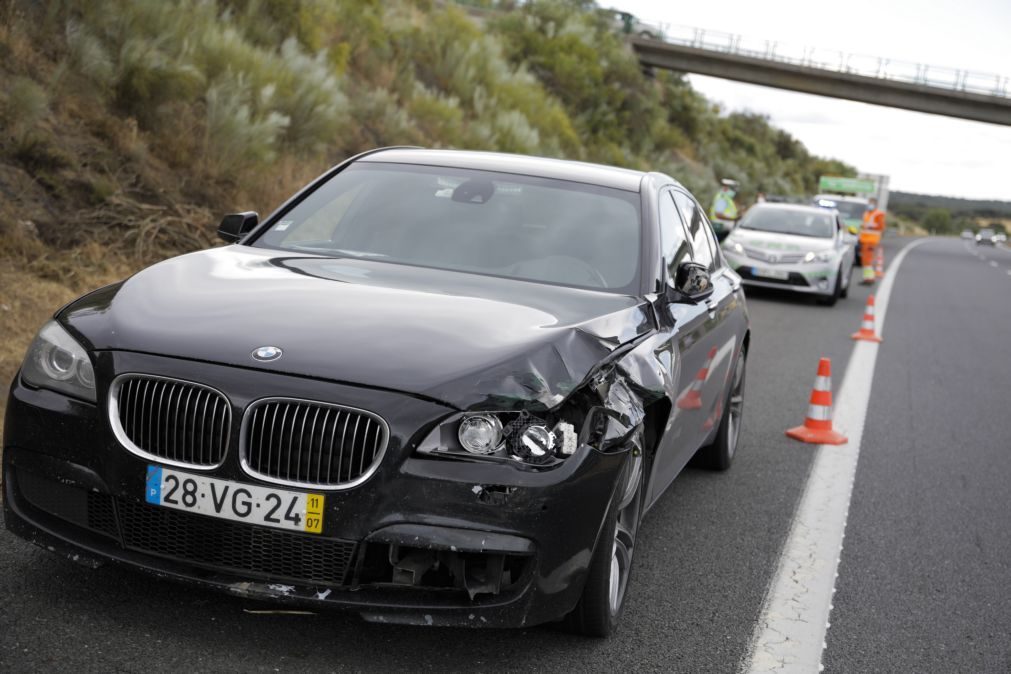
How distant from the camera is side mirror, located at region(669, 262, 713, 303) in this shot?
16.4ft

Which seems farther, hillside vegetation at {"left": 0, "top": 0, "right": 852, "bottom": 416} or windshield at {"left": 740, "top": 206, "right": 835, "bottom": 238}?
windshield at {"left": 740, "top": 206, "right": 835, "bottom": 238}

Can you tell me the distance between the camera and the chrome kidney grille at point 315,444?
3.48 meters

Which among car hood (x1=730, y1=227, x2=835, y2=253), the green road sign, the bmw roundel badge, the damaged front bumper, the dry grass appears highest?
the bmw roundel badge

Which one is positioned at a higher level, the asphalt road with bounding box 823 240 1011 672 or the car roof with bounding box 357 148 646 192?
the car roof with bounding box 357 148 646 192

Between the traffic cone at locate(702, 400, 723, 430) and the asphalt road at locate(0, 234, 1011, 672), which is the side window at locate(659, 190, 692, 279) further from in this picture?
the asphalt road at locate(0, 234, 1011, 672)

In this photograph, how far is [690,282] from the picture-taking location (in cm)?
502

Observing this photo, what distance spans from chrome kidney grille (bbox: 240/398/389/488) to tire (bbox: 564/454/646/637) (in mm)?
802

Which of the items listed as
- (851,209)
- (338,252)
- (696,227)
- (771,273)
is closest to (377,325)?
(338,252)

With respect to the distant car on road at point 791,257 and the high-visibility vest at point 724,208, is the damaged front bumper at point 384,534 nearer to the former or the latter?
the distant car on road at point 791,257

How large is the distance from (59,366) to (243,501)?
84 cm

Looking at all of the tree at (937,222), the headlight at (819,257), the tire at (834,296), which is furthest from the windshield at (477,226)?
the tree at (937,222)

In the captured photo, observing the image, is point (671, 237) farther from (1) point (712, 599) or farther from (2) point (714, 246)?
(1) point (712, 599)

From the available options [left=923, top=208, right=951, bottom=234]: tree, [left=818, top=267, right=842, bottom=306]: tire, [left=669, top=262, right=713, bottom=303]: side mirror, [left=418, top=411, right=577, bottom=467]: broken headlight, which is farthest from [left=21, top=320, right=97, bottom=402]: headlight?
[left=923, top=208, right=951, bottom=234]: tree

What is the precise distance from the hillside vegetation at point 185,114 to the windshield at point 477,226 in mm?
2252
